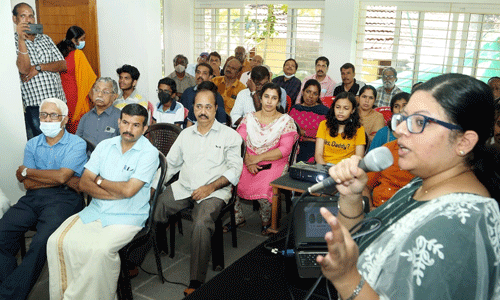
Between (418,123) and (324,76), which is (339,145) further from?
(324,76)

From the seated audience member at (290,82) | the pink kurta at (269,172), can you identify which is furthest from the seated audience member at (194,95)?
the seated audience member at (290,82)

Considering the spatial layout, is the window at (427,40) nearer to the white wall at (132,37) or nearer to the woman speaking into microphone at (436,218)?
the white wall at (132,37)

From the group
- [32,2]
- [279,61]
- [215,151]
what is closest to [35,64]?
[215,151]

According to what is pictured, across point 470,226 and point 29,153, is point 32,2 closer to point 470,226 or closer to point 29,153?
point 29,153

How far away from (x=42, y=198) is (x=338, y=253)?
2.37 m

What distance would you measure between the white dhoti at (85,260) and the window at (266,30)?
19.5ft

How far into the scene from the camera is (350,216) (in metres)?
1.25

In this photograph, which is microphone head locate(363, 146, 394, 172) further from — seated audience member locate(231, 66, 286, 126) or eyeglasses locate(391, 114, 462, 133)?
seated audience member locate(231, 66, 286, 126)

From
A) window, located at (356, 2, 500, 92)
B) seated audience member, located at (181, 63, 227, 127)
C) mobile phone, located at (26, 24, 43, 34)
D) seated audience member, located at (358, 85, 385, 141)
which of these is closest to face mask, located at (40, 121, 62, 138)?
mobile phone, located at (26, 24, 43, 34)

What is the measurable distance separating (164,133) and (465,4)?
18.2ft

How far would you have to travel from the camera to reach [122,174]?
2.55 m


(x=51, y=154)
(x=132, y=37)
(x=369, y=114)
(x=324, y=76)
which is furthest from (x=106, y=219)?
(x=324, y=76)

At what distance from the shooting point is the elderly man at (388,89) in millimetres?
5477

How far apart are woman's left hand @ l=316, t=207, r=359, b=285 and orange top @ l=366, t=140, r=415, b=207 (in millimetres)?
1676
